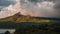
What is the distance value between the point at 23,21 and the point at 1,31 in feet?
1.00

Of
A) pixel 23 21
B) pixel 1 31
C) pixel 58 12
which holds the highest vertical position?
pixel 58 12

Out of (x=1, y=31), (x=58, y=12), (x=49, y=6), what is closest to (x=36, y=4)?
(x=49, y=6)

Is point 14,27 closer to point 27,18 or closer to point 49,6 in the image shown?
point 27,18

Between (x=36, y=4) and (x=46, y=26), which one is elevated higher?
(x=36, y=4)

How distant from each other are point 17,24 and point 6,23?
14 centimetres

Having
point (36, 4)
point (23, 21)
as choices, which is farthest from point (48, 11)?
point (23, 21)

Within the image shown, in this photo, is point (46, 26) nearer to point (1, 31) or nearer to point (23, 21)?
point (23, 21)

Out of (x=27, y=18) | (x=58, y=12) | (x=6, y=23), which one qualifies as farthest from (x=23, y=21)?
(x=58, y=12)

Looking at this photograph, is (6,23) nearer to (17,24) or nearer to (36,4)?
(17,24)

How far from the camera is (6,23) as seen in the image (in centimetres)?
181

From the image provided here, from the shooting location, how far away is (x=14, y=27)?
5.92 feet

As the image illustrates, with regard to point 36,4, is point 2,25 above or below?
below

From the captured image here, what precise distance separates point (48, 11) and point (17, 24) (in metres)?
0.42

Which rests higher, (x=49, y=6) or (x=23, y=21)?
(x=49, y=6)
